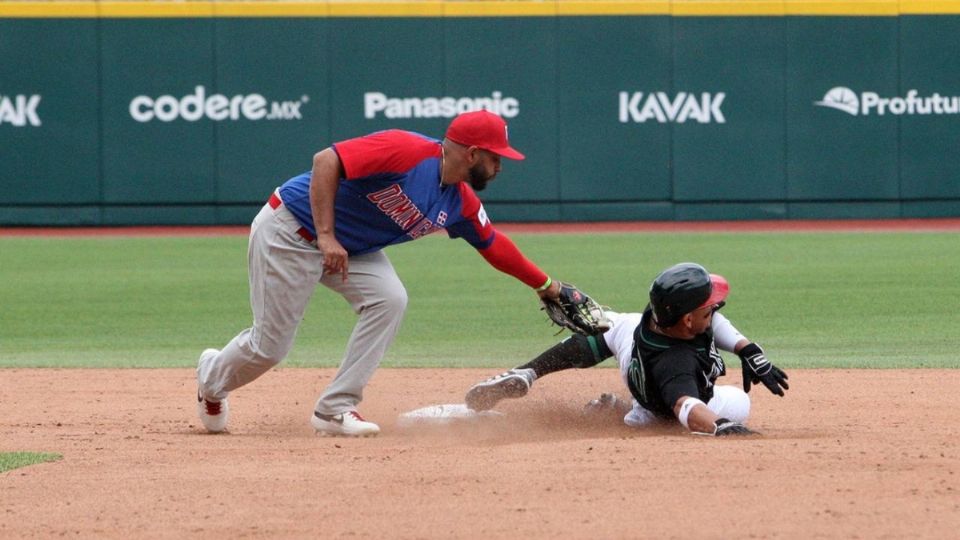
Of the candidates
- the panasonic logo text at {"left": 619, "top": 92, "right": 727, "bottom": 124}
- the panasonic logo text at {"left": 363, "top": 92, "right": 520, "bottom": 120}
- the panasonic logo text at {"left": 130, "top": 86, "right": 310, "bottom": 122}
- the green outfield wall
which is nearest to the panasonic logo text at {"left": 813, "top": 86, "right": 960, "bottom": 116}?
the green outfield wall

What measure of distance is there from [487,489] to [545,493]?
0.22 meters

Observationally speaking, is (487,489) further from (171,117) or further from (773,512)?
(171,117)

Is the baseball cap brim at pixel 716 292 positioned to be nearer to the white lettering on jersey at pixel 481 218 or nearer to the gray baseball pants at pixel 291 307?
the white lettering on jersey at pixel 481 218

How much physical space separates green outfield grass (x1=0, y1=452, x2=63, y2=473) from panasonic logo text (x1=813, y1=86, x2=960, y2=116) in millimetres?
16677

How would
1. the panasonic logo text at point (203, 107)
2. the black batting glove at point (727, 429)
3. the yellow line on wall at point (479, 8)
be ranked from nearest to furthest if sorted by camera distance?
the black batting glove at point (727, 429), the yellow line on wall at point (479, 8), the panasonic logo text at point (203, 107)

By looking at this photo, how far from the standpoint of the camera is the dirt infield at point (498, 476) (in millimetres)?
4363

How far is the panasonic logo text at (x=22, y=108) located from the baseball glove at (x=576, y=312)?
15.9 meters

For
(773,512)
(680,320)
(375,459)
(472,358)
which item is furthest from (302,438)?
(472,358)

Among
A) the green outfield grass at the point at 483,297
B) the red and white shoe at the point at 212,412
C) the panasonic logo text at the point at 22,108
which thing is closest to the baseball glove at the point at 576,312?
the red and white shoe at the point at 212,412

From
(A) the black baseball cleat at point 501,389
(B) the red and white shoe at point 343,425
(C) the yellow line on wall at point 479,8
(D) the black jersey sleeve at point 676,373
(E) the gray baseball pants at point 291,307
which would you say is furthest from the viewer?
(C) the yellow line on wall at point 479,8

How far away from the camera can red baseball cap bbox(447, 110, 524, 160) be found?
6.02 m

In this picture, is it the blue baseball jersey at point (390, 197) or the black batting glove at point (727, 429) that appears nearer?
the black batting glove at point (727, 429)

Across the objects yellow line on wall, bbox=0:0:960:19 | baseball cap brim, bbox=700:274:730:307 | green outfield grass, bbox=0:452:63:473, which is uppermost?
yellow line on wall, bbox=0:0:960:19

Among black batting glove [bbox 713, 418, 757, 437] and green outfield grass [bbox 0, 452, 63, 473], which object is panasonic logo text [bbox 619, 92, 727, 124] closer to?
black batting glove [bbox 713, 418, 757, 437]
